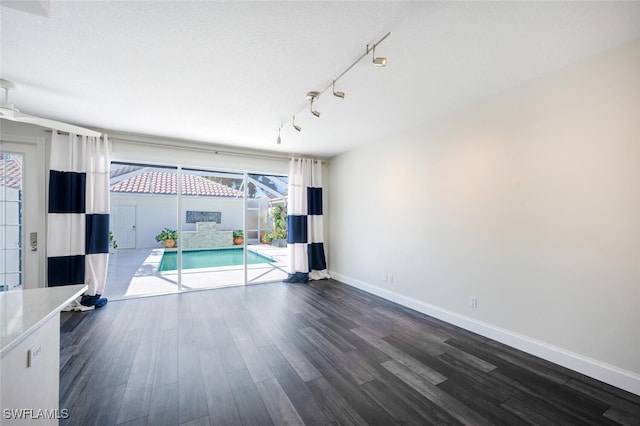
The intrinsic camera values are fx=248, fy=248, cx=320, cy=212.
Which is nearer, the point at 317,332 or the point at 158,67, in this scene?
the point at 158,67

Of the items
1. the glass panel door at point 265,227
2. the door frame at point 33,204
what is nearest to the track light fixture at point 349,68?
the glass panel door at point 265,227

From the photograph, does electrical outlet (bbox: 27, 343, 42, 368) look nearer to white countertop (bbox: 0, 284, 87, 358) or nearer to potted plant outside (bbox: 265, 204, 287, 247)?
white countertop (bbox: 0, 284, 87, 358)

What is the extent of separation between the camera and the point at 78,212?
138 inches

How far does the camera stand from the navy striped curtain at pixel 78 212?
3354 millimetres

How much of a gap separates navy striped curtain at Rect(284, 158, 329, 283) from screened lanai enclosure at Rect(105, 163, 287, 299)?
509 mm

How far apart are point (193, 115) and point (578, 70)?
3.96m

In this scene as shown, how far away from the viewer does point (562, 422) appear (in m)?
1.58

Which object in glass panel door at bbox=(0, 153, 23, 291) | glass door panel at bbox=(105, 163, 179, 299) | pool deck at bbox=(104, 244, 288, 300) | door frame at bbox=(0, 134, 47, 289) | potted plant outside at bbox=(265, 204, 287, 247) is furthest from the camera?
potted plant outside at bbox=(265, 204, 287, 247)

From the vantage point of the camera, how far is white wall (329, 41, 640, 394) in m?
1.92

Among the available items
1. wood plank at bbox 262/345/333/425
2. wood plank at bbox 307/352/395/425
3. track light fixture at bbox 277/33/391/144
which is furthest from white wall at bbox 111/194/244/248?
wood plank at bbox 307/352/395/425

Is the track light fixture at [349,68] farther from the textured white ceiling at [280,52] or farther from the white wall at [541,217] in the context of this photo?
the white wall at [541,217]

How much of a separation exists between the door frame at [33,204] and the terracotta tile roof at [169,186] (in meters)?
0.81

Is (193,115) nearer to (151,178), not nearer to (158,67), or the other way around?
(158,67)

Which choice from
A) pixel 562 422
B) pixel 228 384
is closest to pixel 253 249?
pixel 228 384
